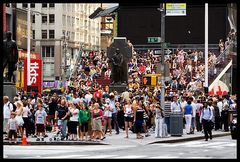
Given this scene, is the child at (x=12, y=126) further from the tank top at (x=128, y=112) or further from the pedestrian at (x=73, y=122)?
the tank top at (x=128, y=112)

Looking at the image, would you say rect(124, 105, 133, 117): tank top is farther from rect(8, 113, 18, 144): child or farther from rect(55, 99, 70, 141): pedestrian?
rect(8, 113, 18, 144): child

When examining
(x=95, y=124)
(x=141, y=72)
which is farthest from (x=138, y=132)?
(x=141, y=72)

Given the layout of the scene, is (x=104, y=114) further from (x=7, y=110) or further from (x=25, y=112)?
(x=7, y=110)

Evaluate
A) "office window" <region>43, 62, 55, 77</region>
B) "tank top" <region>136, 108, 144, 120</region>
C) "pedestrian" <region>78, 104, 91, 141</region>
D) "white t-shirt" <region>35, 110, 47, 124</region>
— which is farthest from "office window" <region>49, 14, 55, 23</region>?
"pedestrian" <region>78, 104, 91, 141</region>

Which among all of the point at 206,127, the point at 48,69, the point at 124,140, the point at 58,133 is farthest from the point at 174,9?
the point at 48,69

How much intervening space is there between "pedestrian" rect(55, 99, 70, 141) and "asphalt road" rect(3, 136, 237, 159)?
2061 mm

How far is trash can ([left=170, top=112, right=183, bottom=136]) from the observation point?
33844mm

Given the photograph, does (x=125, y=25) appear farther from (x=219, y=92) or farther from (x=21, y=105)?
(x=21, y=105)

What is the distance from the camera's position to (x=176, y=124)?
33.8 meters

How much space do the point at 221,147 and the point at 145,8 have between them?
5082cm

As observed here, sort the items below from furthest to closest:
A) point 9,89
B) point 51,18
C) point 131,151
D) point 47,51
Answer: point 47,51 → point 51,18 → point 9,89 → point 131,151

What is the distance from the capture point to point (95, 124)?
31.4 metres

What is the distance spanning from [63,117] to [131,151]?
574 centimetres

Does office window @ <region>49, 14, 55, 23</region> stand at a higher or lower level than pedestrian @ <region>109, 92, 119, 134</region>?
higher
